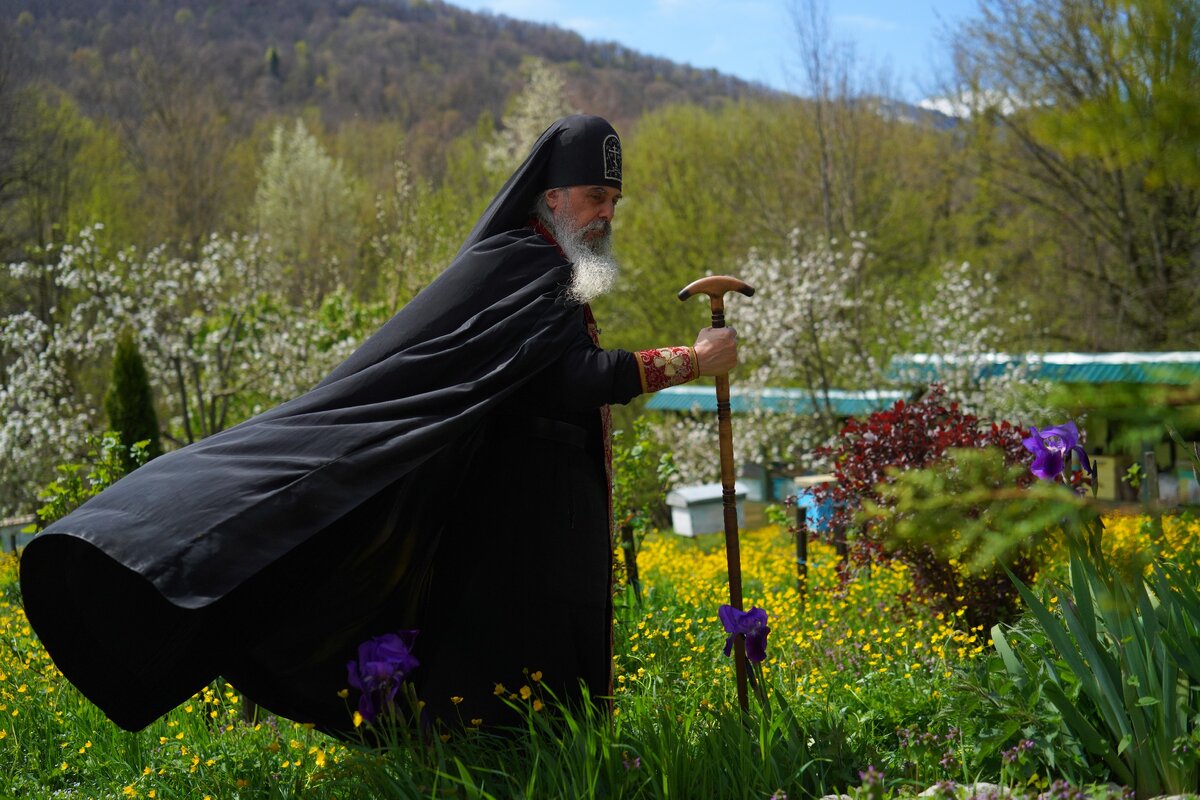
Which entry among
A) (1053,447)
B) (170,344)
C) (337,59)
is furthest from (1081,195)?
(337,59)

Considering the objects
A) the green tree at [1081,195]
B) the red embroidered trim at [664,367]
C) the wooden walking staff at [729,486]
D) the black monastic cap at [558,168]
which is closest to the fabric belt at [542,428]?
the red embroidered trim at [664,367]

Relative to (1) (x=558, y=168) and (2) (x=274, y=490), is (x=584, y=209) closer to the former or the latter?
(1) (x=558, y=168)

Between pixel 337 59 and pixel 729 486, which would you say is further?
pixel 337 59

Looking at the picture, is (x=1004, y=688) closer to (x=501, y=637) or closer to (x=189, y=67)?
(x=501, y=637)

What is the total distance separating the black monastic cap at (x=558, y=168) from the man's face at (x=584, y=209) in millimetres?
24

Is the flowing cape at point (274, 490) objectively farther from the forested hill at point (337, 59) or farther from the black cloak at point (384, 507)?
the forested hill at point (337, 59)

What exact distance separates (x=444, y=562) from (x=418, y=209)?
13.9m

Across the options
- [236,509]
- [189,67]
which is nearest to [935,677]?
[236,509]

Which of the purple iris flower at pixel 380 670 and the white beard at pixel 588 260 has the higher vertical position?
the white beard at pixel 588 260

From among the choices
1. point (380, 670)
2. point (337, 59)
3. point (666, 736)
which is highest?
point (337, 59)

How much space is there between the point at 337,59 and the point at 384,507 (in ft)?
215

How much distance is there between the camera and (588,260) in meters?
3.25

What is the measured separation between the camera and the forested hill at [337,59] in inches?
1240

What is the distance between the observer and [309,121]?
1732 inches
